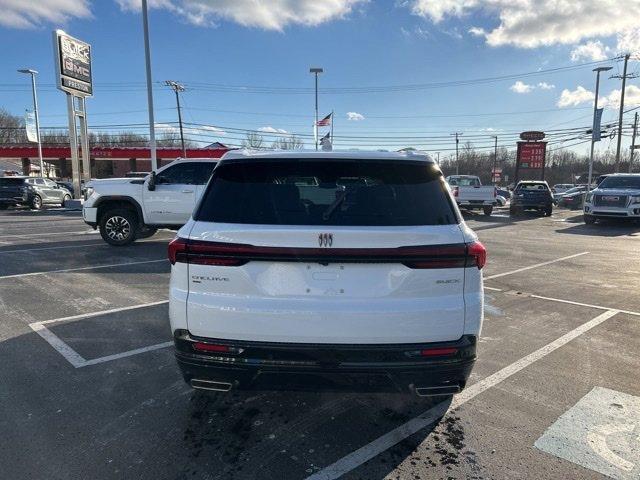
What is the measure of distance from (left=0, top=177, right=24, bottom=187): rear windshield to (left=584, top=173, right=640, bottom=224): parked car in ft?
91.3

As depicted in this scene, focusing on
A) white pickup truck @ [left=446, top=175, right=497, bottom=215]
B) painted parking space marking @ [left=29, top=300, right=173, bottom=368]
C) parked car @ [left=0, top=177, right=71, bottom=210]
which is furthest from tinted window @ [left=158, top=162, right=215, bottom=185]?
parked car @ [left=0, top=177, right=71, bottom=210]

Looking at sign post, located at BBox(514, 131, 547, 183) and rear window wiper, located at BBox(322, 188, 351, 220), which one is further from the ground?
sign post, located at BBox(514, 131, 547, 183)

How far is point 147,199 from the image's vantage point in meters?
10.6

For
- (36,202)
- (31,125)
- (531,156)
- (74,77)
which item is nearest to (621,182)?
(531,156)

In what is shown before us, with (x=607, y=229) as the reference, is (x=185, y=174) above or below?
above

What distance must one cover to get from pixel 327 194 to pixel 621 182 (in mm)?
19924

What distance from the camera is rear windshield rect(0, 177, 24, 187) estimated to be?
23.4 m

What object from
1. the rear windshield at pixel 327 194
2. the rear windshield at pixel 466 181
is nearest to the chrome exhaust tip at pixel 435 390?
the rear windshield at pixel 327 194

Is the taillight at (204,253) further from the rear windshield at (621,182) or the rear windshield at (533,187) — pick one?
the rear windshield at (533,187)

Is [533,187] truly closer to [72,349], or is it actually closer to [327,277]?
[72,349]

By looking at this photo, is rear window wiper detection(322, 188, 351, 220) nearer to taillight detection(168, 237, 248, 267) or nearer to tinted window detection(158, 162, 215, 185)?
taillight detection(168, 237, 248, 267)

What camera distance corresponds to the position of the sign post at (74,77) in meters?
23.1

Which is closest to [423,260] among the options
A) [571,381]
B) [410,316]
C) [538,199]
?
[410,316]

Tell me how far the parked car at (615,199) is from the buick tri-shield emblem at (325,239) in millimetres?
18307
